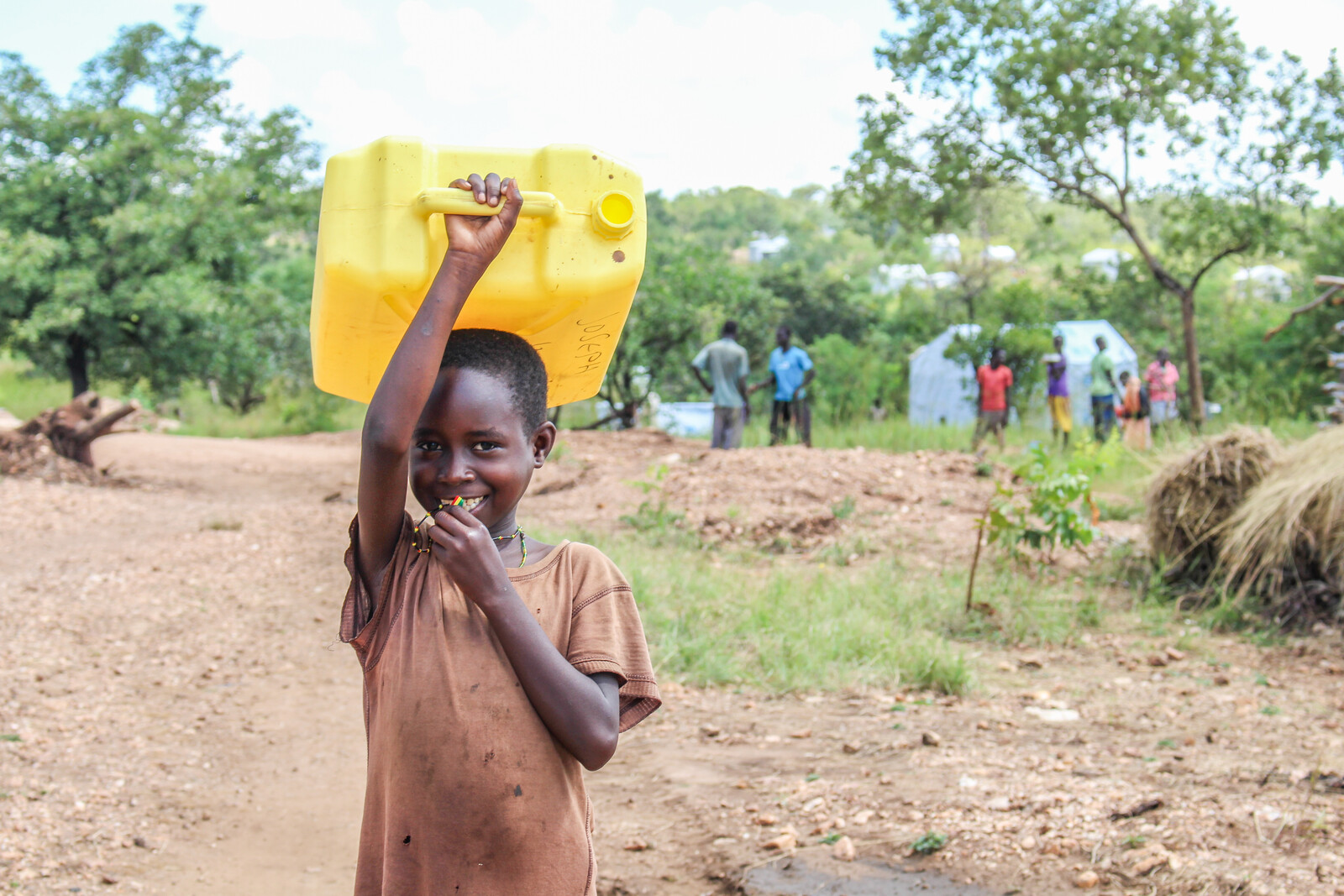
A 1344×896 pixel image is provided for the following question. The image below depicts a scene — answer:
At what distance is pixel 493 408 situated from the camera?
4.74ft

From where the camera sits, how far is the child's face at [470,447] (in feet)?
4.68

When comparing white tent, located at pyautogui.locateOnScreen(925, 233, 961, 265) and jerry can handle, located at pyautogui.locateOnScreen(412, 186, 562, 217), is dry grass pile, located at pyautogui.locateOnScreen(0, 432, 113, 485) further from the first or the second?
white tent, located at pyautogui.locateOnScreen(925, 233, 961, 265)

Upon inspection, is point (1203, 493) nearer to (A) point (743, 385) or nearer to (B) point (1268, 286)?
(A) point (743, 385)

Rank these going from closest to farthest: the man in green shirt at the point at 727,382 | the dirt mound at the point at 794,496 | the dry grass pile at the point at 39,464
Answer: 1. the dirt mound at the point at 794,496
2. the dry grass pile at the point at 39,464
3. the man in green shirt at the point at 727,382

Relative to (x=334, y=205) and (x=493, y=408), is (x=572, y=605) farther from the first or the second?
(x=334, y=205)

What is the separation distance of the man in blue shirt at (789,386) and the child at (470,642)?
9.42 meters

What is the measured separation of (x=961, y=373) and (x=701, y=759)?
51.1 feet

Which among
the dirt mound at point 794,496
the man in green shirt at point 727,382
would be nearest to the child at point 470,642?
the dirt mound at point 794,496

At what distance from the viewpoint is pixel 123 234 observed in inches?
384

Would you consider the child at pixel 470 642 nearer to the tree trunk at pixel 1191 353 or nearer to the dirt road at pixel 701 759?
the dirt road at pixel 701 759

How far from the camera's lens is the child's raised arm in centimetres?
135

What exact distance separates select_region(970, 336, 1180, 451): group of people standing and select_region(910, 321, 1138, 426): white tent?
493 centimetres

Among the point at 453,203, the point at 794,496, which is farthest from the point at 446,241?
the point at 794,496

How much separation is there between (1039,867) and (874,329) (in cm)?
1900
